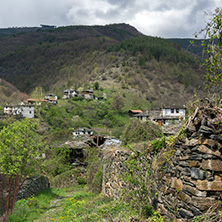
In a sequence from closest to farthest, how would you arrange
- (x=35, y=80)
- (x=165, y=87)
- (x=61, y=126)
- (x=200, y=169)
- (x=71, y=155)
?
(x=200, y=169) < (x=71, y=155) < (x=61, y=126) < (x=165, y=87) < (x=35, y=80)

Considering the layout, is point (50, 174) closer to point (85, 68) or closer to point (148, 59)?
point (148, 59)

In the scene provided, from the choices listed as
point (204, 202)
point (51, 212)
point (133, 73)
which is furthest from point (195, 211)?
point (133, 73)

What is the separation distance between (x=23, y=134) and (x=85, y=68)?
163344 millimetres

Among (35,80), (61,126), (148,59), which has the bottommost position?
(61,126)

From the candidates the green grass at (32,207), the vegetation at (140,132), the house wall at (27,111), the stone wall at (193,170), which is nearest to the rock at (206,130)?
the stone wall at (193,170)

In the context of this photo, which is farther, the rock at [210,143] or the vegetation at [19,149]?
the vegetation at [19,149]

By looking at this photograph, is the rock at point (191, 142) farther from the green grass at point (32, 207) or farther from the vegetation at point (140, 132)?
the green grass at point (32, 207)

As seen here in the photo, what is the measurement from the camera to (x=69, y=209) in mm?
8992

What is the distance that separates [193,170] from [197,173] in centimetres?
10

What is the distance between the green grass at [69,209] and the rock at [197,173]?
1.69 m

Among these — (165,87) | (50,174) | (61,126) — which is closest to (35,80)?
(165,87)

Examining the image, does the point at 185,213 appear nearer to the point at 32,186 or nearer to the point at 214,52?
the point at 214,52

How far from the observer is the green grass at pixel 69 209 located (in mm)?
6541

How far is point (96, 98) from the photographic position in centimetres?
9950
